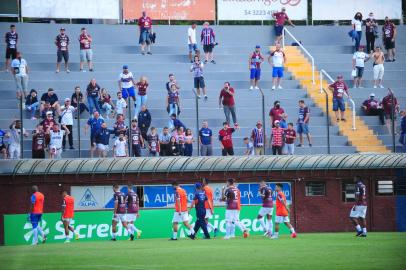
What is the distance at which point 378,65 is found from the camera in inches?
1887

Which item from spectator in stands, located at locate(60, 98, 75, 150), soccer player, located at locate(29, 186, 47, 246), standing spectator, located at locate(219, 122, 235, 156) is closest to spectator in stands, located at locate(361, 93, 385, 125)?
standing spectator, located at locate(219, 122, 235, 156)

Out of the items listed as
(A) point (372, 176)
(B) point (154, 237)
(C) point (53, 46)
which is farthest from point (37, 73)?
(A) point (372, 176)

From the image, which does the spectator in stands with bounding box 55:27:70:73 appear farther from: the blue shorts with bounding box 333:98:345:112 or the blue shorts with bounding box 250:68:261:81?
the blue shorts with bounding box 333:98:345:112

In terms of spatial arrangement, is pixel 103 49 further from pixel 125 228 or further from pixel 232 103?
pixel 125 228

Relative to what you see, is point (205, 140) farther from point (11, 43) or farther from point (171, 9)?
point (171, 9)

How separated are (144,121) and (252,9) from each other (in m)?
12.9

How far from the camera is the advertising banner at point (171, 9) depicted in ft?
165

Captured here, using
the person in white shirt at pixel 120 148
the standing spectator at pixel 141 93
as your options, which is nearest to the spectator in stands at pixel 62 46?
the standing spectator at pixel 141 93

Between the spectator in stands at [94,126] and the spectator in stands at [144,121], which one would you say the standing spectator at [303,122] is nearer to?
the spectator in stands at [144,121]

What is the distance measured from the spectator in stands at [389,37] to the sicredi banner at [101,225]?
1264 cm

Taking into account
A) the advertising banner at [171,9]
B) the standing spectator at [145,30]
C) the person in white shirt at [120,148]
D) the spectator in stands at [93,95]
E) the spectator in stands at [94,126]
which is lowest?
the person in white shirt at [120,148]

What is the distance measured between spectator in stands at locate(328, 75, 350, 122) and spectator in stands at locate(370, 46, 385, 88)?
3509 millimetres

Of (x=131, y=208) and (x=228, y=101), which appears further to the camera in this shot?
(x=228, y=101)

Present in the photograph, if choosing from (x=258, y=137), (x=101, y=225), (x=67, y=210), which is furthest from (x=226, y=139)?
(x=67, y=210)
